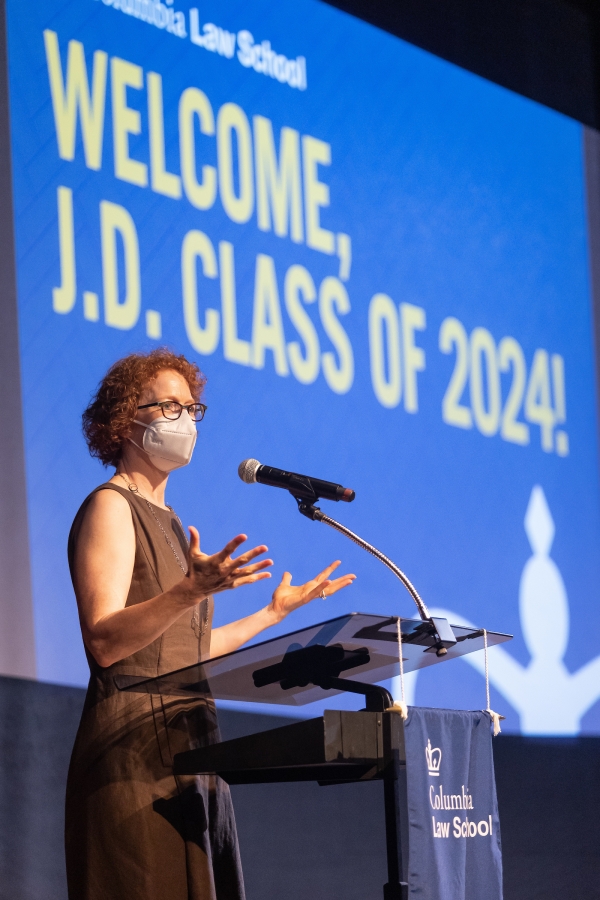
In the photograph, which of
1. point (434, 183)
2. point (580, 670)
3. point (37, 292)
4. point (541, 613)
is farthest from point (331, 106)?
point (580, 670)

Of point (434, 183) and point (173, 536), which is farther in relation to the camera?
point (434, 183)

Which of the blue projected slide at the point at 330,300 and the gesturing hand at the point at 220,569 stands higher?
the blue projected slide at the point at 330,300

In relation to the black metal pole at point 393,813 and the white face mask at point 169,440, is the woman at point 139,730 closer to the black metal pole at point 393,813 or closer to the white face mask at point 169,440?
the white face mask at point 169,440

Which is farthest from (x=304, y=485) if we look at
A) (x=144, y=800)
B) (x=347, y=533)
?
(x=144, y=800)

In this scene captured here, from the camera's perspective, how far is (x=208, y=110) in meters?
3.45

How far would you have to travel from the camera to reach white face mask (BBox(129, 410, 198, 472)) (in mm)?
2146

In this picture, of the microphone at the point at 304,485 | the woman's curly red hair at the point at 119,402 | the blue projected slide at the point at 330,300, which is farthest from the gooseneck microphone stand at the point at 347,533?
the blue projected slide at the point at 330,300

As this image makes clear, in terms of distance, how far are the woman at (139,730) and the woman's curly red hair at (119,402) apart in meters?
0.13

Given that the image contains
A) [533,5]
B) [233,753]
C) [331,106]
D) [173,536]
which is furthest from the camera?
[533,5]

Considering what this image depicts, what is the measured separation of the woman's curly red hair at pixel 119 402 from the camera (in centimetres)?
220

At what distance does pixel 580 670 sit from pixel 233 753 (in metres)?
2.84

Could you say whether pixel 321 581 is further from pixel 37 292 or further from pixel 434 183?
pixel 434 183

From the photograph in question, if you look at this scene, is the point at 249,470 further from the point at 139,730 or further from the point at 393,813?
the point at 393,813

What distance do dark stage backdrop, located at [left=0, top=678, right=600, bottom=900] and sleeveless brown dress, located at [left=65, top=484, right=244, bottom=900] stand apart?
39.3 inches
